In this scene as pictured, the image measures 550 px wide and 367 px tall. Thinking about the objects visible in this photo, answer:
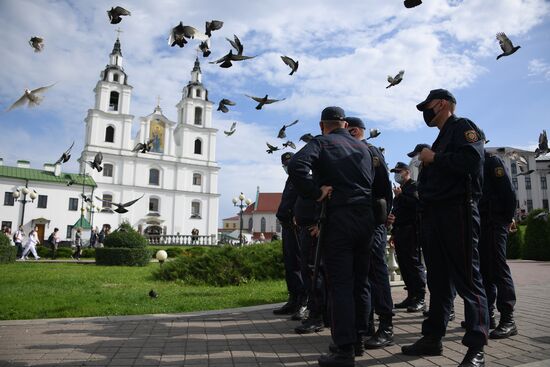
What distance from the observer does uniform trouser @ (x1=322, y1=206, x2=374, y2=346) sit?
3.50 m

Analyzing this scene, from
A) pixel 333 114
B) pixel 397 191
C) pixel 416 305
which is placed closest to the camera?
pixel 333 114

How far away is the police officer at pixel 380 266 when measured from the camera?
4332mm

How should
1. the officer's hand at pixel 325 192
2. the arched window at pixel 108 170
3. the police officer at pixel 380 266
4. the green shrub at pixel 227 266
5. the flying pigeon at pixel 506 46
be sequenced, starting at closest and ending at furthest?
the officer's hand at pixel 325 192 → the police officer at pixel 380 266 → the flying pigeon at pixel 506 46 → the green shrub at pixel 227 266 → the arched window at pixel 108 170

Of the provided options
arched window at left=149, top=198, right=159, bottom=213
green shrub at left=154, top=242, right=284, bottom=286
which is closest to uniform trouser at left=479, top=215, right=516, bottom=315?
green shrub at left=154, top=242, right=284, bottom=286

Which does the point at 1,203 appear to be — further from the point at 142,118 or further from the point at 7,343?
the point at 7,343

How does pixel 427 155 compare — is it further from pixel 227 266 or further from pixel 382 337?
pixel 227 266

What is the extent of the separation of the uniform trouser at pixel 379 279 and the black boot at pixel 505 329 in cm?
114

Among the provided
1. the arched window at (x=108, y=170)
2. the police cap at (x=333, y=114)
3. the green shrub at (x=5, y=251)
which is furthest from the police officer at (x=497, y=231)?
the arched window at (x=108, y=170)

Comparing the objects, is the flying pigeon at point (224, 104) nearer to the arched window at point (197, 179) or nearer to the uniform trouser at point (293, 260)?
the uniform trouser at point (293, 260)

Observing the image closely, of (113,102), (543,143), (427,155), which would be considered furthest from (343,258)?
(113,102)

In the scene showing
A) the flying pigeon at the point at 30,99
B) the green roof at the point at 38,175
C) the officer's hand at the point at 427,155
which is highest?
the green roof at the point at 38,175

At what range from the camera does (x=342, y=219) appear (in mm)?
3617

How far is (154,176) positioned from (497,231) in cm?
6423

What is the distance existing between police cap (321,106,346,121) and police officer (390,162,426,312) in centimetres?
265
